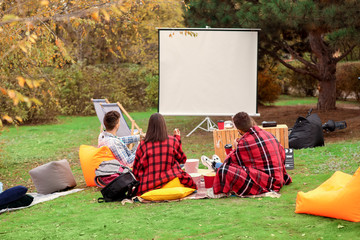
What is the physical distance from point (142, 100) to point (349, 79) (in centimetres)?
818

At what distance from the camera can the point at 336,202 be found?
3928 mm

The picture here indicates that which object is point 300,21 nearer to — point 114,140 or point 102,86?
point 114,140

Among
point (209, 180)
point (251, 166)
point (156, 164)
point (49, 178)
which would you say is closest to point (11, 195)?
point (49, 178)

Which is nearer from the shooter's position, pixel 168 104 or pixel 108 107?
pixel 108 107

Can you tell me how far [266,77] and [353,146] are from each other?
10.5 meters

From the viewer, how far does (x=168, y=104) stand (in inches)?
451

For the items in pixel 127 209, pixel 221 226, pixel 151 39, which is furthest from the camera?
pixel 151 39

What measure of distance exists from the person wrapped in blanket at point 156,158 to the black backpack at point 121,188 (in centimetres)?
10

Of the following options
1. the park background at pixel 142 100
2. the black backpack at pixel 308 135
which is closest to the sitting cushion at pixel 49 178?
the park background at pixel 142 100

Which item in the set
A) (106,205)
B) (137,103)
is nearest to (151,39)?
(137,103)

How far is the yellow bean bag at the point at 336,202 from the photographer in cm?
384

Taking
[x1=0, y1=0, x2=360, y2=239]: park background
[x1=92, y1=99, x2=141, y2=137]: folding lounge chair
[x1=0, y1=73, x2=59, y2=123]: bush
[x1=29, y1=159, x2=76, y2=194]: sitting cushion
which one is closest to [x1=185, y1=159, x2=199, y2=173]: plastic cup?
[x1=0, y1=0, x2=360, y2=239]: park background

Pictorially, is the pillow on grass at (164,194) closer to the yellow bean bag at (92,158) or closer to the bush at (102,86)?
the yellow bean bag at (92,158)

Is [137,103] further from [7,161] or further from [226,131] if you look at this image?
[226,131]
